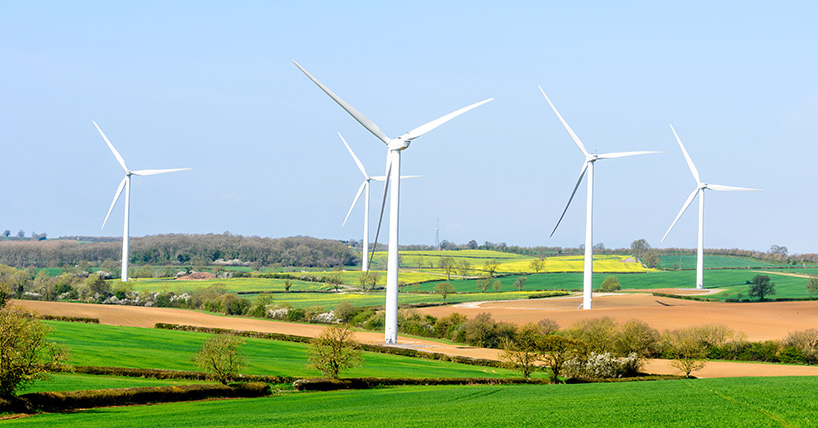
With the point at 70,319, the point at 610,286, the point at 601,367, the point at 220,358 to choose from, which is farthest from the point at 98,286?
the point at 601,367

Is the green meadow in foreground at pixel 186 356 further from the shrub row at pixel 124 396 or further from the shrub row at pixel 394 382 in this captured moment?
the shrub row at pixel 124 396

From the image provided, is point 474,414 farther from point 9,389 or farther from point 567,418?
point 9,389

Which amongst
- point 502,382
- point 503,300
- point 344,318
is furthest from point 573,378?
point 503,300

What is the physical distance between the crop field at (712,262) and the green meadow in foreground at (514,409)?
147 m

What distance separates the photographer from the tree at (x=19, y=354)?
99.9 feet

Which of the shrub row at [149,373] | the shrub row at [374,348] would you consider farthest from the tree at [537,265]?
the shrub row at [149,373]

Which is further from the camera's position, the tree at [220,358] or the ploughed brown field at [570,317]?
the ploughed brown field at [570,317]

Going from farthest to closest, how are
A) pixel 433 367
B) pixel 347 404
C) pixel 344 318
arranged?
pixel 344 318
pixel 433 367
pixel 347 404

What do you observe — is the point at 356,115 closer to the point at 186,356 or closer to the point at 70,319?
the point at 186,356

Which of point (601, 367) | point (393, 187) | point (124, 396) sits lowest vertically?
point (601, 367)

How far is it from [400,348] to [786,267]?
413 feet

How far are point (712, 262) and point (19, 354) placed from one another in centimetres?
17349

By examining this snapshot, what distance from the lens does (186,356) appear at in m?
51.8

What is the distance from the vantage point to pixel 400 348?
2436 inches
